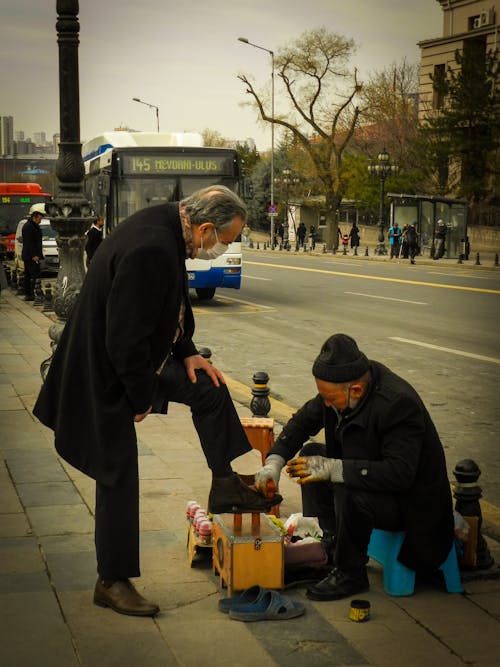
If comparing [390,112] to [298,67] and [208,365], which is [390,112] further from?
[208,365]

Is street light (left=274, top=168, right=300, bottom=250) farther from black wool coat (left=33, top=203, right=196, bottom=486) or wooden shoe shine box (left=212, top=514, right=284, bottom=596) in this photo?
black wool coat (left=33, top=203, right=196, bottom=486)

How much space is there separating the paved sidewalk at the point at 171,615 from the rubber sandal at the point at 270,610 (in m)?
0.04

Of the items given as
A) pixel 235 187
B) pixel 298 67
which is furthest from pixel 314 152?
pixel 235 187

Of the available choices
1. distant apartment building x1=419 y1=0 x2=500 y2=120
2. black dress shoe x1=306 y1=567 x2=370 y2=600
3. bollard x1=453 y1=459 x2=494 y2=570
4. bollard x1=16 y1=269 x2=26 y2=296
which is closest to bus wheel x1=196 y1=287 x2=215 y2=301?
bollard x1=16 y1=269 x2=26 y2=296

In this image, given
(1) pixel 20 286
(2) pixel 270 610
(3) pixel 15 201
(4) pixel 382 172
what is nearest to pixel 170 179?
(1) pixel 20 286

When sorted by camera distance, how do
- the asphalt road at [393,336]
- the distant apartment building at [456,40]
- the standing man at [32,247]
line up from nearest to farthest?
the asphalt road at [393,336] < the standing man at [32,247] < the distant apartment building at [456,40]

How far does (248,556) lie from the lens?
13.9 ft

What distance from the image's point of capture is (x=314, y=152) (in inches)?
2108

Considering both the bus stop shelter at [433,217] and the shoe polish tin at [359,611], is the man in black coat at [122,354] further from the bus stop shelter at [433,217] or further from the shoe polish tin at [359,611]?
the bus stop shelter at [433,217]

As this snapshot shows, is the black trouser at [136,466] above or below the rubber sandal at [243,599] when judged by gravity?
above

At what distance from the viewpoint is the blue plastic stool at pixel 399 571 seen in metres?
4.29

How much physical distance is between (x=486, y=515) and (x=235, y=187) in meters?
14.1

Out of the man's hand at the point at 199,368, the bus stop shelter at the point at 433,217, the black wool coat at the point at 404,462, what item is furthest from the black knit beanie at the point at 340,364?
the bus stop shelter at the point at 433,217

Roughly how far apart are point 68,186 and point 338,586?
6788mm
